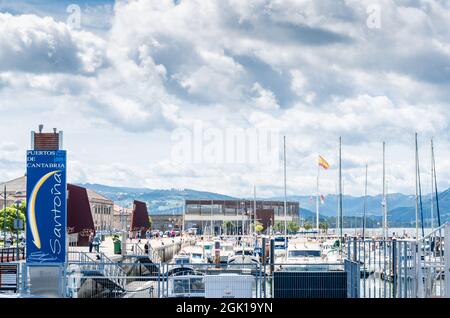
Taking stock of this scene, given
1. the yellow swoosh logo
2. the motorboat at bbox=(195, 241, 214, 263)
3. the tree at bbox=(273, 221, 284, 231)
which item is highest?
the tree at bbox=(273, 221, 284, 231)

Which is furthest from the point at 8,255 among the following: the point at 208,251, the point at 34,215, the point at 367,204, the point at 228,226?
the point at 228,226

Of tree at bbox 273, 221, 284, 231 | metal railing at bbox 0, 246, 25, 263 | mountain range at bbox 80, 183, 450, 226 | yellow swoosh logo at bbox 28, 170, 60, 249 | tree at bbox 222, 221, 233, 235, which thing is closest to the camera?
yellow swoosh logo at bbox 28, 170, 60, 249

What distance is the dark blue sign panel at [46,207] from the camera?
14.8 metres

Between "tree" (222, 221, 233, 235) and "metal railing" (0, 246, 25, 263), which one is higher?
"tree" (222, 221, 233, 235)

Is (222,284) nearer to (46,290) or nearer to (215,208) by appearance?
(46,290)

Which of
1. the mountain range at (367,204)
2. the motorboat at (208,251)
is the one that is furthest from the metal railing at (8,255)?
the motorboat at (208,251)

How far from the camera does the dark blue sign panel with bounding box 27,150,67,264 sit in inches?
584

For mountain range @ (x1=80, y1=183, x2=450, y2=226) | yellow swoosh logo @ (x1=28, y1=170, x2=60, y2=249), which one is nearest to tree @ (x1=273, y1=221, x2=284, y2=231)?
mountain range @ (x1=80, y1=183, x2=450, y2=226)

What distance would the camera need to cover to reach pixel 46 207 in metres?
14.8

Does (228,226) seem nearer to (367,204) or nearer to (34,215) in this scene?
(367,204)

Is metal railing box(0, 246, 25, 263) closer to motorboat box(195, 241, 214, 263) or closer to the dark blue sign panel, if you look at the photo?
the dark blue sign panel

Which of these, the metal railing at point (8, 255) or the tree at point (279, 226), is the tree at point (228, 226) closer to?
the tree at point (279, 226)

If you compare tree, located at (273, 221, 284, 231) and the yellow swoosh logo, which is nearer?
the yellow swoosh logo
